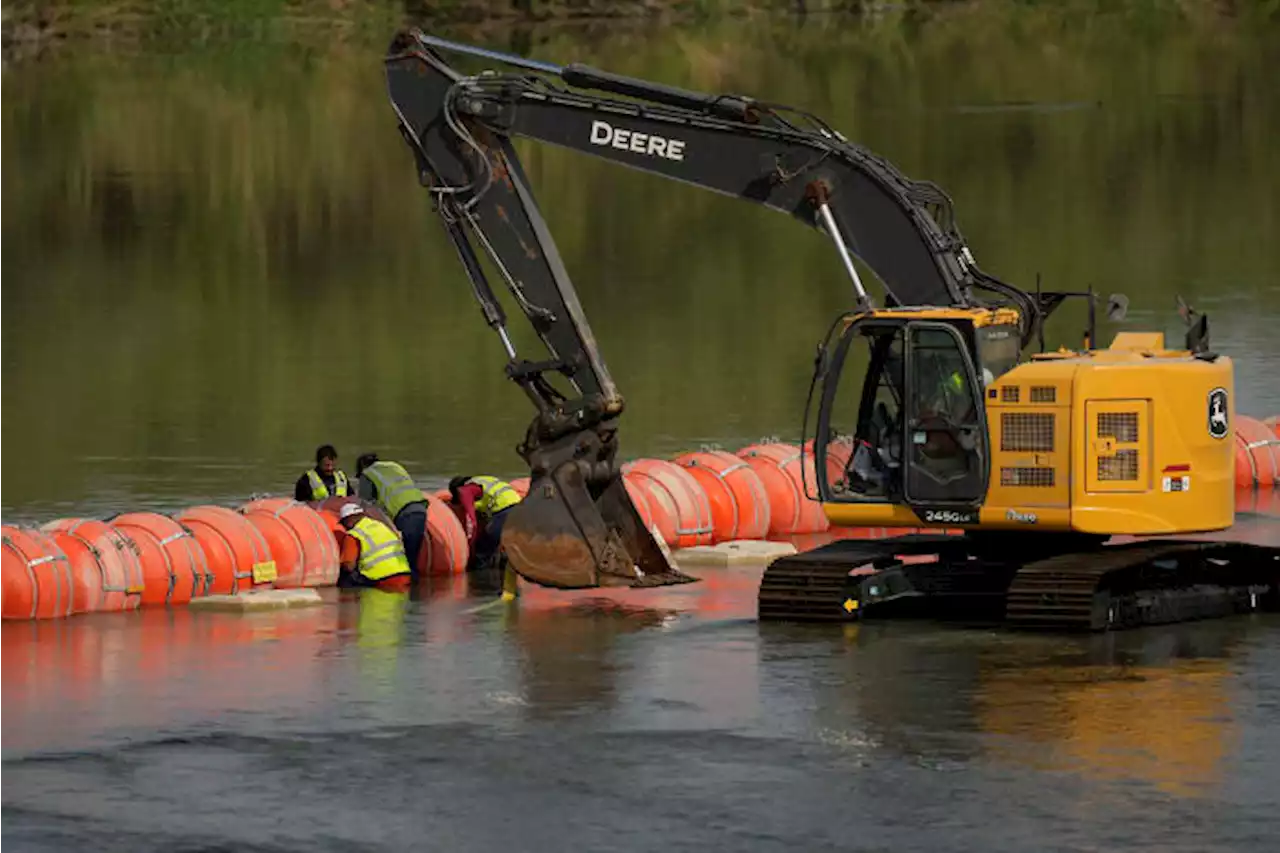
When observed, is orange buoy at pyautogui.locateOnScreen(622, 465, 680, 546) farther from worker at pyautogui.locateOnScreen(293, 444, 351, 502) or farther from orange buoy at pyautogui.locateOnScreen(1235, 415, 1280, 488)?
orange buoy at pyautogui.locateOnScreen(1235, 415, 1280, 488)

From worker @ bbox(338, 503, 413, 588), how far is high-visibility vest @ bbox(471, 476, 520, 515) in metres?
1.56

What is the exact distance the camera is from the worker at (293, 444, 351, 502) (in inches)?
1449

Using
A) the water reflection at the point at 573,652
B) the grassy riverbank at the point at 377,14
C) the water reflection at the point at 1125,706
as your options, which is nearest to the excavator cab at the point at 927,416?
the water reflection at the point at 1125,706

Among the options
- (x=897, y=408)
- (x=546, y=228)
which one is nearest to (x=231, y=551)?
(x=546, y=228)

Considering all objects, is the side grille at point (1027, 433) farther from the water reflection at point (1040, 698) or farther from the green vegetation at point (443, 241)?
the green vegetation at point (443, 241)

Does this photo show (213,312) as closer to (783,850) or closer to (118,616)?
(118,616)

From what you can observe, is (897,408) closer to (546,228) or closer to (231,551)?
(546,228)

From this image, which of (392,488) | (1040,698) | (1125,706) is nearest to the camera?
(1125,706)

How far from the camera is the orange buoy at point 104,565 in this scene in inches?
1309

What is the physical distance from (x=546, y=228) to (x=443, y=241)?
4730 cm

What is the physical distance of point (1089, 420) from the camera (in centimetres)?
3133

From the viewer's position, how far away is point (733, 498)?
3859cm

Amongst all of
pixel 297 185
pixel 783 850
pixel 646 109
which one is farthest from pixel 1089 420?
pixel 297 185

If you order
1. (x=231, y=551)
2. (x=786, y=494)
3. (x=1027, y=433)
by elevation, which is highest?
(x=1027, y=433)
